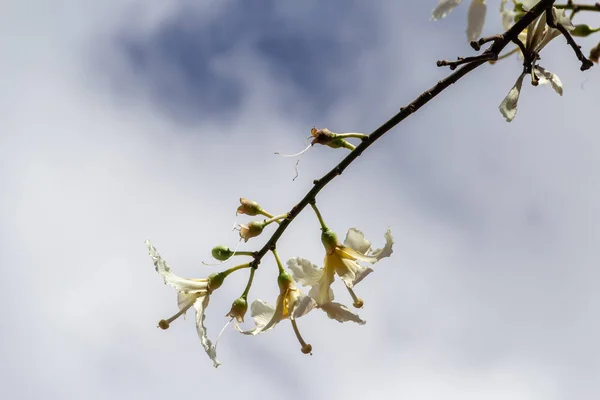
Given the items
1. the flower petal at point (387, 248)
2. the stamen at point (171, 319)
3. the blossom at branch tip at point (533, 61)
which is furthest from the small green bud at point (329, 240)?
the blossom at branch tip at point (533, 61)

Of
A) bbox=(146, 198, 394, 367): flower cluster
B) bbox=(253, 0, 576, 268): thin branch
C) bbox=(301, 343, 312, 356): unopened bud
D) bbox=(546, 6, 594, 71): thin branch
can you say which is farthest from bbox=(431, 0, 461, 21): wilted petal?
bbox=(301, 343, 312, 356): unopened bud

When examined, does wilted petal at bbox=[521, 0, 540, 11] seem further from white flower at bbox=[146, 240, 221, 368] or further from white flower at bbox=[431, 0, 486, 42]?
white flower at bbox=[146, 240, 221, 368]

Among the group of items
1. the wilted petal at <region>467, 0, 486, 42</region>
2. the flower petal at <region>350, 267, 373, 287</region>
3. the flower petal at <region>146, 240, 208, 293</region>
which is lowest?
the flower petal at <region>350, 267, 373, 287</region>

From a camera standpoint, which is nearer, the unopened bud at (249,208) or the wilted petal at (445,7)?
the wilted petal at (445,7)

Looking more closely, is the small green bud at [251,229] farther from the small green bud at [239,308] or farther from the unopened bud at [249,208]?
the small green bud at [239,308]

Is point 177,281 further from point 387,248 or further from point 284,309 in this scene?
point 387,248

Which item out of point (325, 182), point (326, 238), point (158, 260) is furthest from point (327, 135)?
point (158, 260)

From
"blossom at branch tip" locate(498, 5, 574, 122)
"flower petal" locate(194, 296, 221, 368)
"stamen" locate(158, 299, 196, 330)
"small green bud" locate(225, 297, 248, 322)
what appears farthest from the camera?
"small green bud" locate(225, 297, 248, 322)
